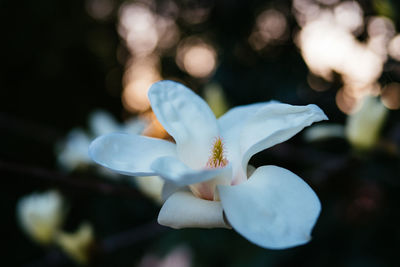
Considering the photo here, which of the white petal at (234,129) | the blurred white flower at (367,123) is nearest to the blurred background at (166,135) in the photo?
the blurred white flower at (367,123)

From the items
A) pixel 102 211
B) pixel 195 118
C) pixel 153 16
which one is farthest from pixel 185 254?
pixel 153 16

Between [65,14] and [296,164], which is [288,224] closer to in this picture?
[296,164]

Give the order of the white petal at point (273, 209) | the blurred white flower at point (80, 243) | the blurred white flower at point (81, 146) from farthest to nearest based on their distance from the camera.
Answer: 1. the blurred white flower at point (81, 146)
2. the blurred white flower at point (80, 243)
3. the white petal at point (273, 209)

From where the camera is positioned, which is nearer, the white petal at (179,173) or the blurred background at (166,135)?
the white petal at (179,173)

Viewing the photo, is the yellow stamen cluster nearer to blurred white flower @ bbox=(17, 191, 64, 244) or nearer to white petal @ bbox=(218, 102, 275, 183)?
white petal @ bbox=(218, 102, 275, 183)

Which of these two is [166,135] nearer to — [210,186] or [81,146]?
[81,146]

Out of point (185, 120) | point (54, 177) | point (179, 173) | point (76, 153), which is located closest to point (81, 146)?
point (76, 153)

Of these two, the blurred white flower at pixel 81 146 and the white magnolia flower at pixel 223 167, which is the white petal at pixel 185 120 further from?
the blurred white flower at pixel 81 146

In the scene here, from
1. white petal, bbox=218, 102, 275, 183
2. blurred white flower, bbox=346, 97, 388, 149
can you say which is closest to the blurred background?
blurred white flower, bbox=346, 97, 388, 149
